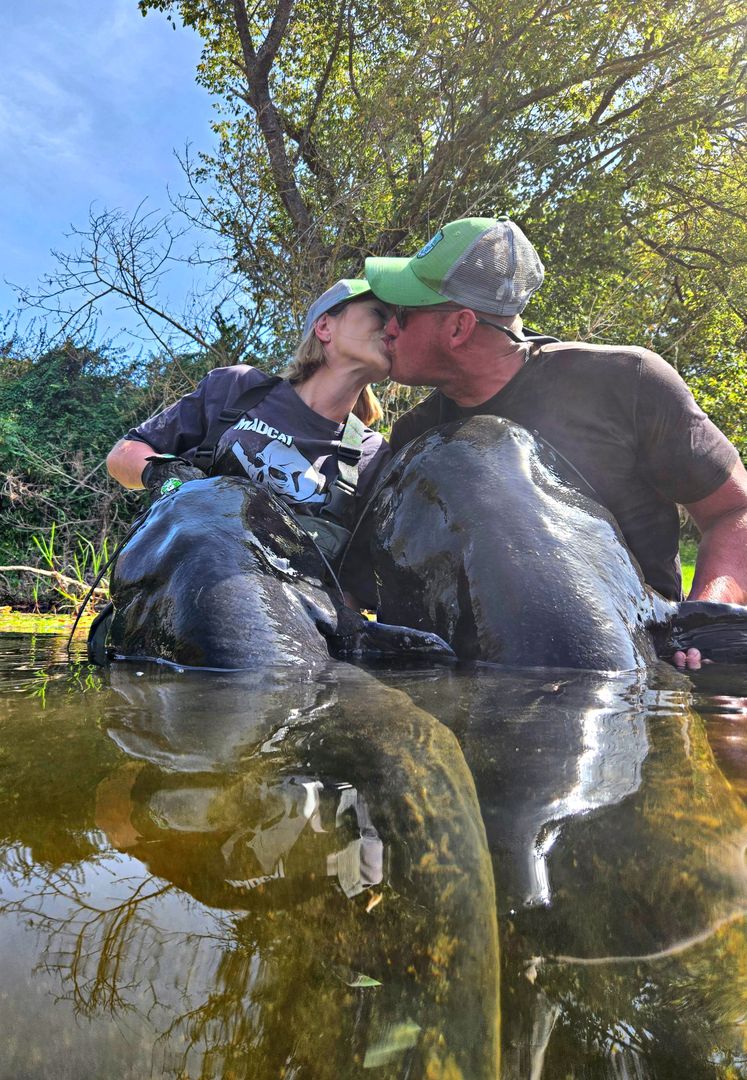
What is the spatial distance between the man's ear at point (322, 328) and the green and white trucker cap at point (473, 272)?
478mm

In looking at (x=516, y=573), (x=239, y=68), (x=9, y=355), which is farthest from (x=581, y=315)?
(x=516, y=573)

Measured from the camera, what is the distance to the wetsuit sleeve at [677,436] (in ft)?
9.31

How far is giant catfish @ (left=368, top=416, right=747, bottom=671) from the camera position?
208cm

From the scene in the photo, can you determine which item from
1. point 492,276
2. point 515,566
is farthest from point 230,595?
point 492,276

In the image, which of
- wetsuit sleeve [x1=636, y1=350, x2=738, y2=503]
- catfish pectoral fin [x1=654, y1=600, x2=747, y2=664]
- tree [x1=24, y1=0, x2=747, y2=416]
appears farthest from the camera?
tree [x1=24, y1=0, x2=747, y2=416]

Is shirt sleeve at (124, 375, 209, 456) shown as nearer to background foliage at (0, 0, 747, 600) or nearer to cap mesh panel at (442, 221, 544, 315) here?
cap mesh panel at (442, 221, 544, 315)

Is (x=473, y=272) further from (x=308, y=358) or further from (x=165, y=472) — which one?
(x=165, y=472)

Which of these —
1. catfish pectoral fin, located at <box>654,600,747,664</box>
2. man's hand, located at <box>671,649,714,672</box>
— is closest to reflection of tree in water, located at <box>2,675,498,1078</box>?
man's hand, located at <box>671,649,714,672</box>

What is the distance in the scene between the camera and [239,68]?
9742mm

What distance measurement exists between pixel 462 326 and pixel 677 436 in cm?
98

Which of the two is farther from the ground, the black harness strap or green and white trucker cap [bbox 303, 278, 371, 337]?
green and white trucker cap [bbox 303, 278, 371, 337]

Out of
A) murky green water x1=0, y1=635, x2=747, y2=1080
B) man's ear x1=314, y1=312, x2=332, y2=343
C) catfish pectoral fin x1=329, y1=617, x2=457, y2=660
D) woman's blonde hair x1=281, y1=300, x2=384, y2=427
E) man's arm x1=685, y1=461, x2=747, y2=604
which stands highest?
man's ear x1=314, y1=312, x2=332, y2=343

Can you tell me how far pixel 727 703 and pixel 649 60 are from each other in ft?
36.5

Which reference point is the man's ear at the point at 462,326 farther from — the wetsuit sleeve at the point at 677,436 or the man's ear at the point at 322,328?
the man's ear at the point at 322,328
